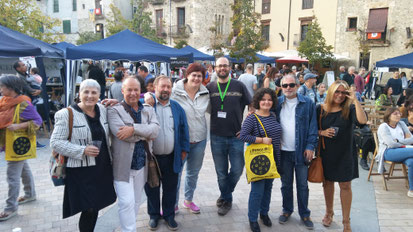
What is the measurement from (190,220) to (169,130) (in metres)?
1.22

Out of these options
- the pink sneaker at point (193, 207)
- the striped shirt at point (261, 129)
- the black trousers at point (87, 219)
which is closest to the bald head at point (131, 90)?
the black trousers at point (87, 219)

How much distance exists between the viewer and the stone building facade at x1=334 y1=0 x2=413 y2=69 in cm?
2064

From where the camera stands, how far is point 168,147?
3266 mm

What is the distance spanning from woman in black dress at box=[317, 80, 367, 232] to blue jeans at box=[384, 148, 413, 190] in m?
1.68

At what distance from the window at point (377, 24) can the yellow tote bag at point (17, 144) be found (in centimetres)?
2343

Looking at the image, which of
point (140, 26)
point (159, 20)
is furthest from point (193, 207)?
point (159, 20)

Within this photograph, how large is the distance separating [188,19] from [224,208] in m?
26.8

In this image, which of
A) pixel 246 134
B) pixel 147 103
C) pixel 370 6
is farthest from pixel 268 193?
pixel 370 6

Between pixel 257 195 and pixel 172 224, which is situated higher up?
pixel 257 195

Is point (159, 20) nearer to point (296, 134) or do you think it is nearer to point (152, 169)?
point (296, 134)

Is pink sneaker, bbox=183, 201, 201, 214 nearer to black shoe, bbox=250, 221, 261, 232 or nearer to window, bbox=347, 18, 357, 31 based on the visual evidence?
black shoe, bbox=250, 221, 261, 232

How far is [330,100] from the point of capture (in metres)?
3.37

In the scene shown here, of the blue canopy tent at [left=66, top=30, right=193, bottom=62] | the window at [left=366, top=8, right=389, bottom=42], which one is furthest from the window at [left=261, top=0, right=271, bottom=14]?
the blue canopy tent at [left=66, top=30, right=193, bottom=62]

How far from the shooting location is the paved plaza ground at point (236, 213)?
3.55 m
